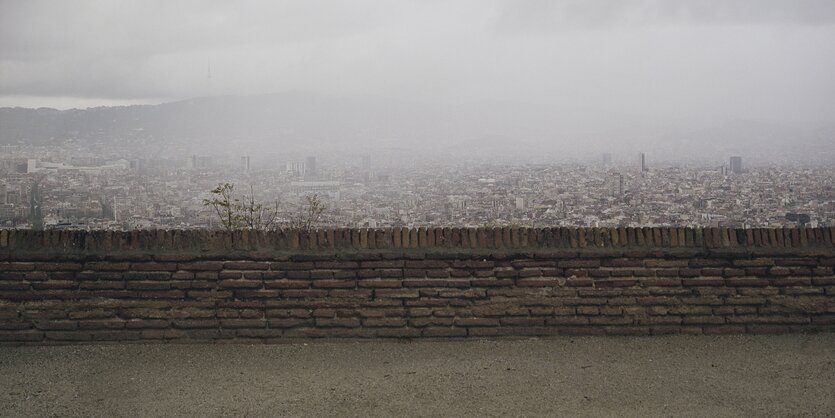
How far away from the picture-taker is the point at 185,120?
27.5 meters

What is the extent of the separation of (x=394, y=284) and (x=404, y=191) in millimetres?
12194

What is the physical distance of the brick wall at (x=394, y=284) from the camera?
5.94 m

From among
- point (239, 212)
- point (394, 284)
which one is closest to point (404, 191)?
point (239, 212)

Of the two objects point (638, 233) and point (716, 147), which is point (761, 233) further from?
point (716, 147)

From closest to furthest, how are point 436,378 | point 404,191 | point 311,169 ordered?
point 436,378 → point 404,191 → point 311,169

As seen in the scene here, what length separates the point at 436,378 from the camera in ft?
17.2

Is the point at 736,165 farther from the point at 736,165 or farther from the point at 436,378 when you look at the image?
the point at 436,378

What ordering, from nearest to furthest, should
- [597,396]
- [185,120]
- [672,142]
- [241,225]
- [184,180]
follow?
1. [597,396]
2. [241,225]
3. [184,180]
4. [185,120]
5. [672,142]

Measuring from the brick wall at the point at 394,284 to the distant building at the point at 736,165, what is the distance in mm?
16307

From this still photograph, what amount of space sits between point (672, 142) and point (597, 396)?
101ft

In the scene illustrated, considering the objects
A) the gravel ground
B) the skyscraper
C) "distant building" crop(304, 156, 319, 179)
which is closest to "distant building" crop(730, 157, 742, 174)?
the skyscraper

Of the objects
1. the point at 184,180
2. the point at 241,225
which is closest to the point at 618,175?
the point at 184,180

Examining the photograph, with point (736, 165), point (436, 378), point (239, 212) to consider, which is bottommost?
point (436, 378)

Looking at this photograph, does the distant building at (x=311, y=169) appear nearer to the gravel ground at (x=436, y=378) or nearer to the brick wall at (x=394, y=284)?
the brick wall at (x=394, y=284)
